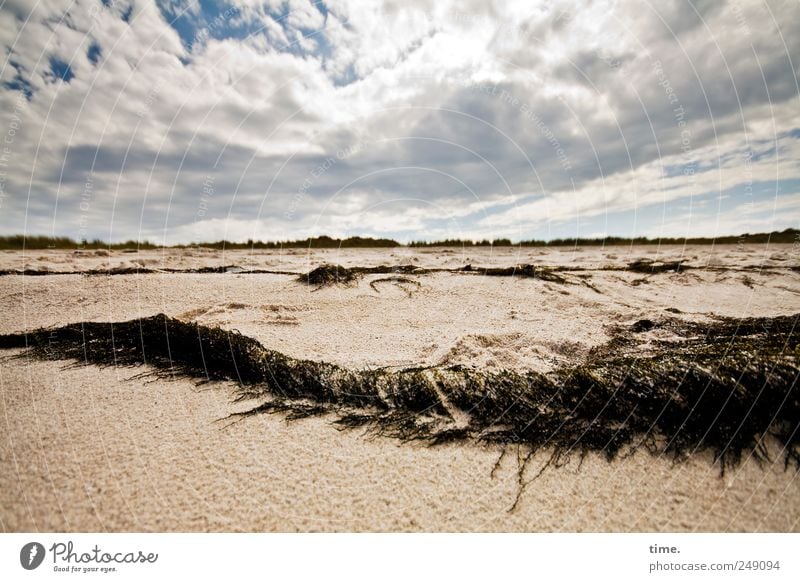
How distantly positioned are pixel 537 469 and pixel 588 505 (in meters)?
0.26

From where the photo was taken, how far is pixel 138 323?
12.0ft

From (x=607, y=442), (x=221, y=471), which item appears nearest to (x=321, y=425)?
(x=221, y=471)

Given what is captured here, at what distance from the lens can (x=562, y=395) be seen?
93.8 inches

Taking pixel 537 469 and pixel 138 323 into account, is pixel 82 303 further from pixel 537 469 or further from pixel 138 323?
pixel 537 469
